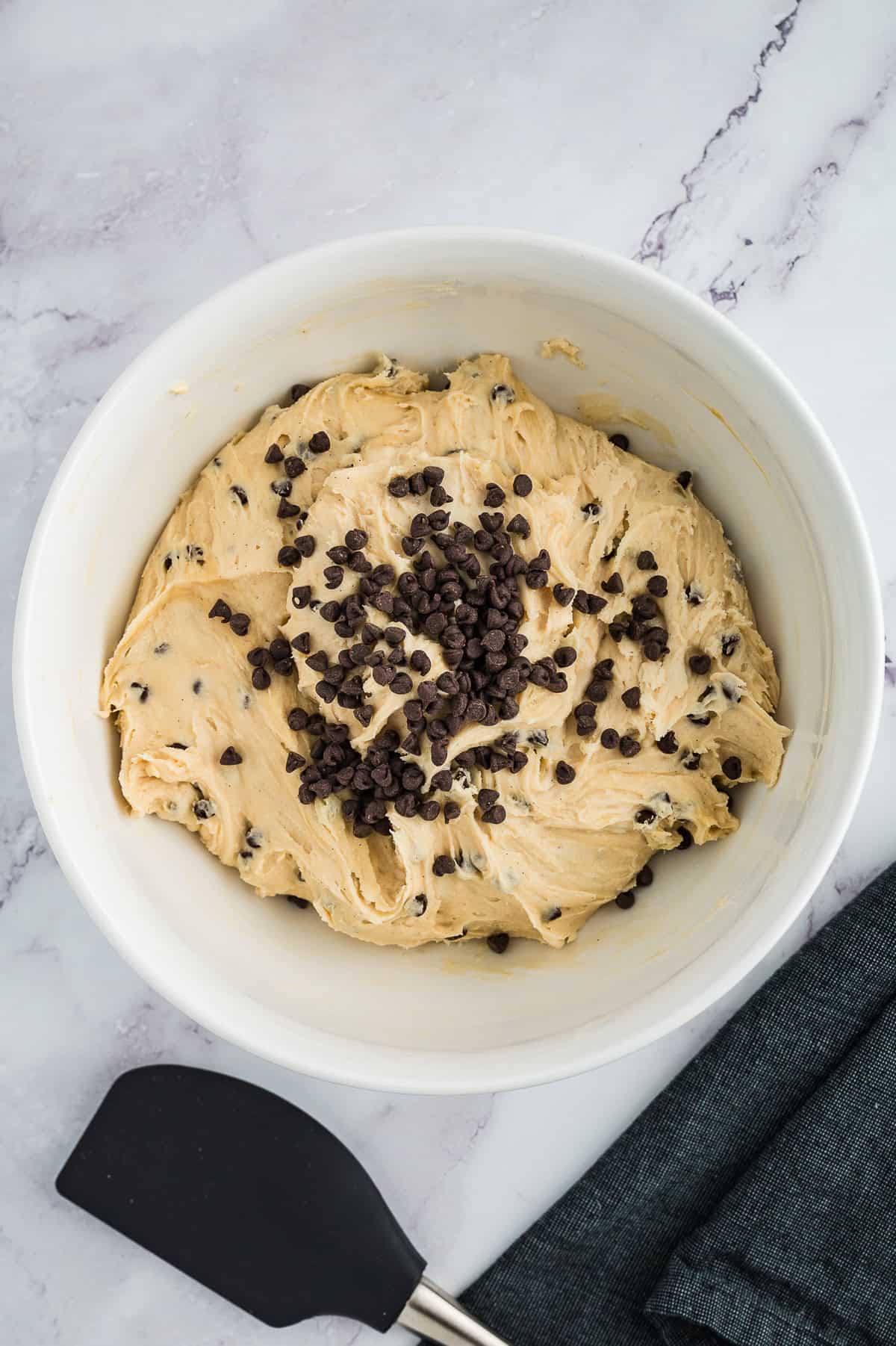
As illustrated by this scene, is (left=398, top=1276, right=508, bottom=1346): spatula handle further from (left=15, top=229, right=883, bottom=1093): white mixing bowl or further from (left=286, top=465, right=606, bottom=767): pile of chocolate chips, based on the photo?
(left=286, top=465, right=606, bottom=767): pile of chocolate chips

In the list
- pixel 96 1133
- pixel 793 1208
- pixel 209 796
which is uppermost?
pixel 209 796

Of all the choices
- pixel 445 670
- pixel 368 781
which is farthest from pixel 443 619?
pixel 368 781

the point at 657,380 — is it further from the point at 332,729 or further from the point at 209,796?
the point at 209,796

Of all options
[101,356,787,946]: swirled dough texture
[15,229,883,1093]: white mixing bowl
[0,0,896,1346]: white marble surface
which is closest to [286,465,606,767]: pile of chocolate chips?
[101,356,787,946]: swirled dough texture

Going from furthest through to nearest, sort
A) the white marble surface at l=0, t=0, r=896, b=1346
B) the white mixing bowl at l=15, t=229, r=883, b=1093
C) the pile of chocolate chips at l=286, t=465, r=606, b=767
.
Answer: the white marble surface at l=0, t=0, r=896, b=1346 → the pile of chocolate chips at l=286, t=465, r=606, b=767 → the white mixing bowl at l=15, t=229, r=883, b=1093

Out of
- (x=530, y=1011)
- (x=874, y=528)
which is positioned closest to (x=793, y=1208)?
(x=530, y=1011)

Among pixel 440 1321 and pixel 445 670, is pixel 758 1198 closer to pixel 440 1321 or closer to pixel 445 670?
pixel 440 1321
